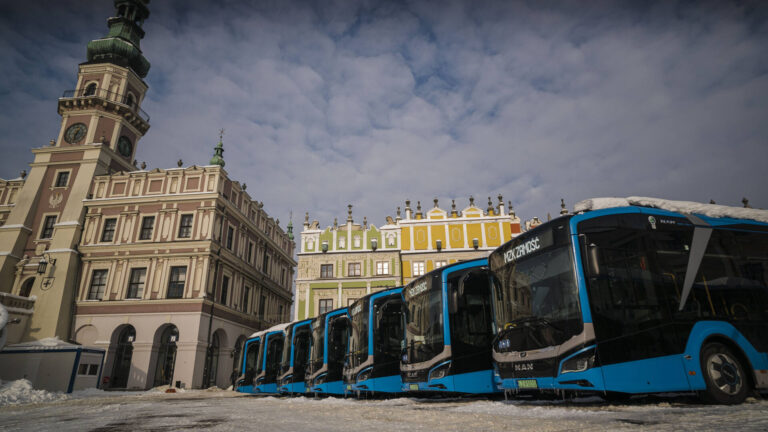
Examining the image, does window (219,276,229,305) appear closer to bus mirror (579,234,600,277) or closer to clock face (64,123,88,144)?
clock face (64,123,88,144)

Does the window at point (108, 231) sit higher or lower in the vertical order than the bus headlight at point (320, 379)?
higher

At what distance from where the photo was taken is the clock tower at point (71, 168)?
89.7 ft

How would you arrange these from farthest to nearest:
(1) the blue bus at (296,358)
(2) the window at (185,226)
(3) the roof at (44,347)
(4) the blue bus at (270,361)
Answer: (2) the window at (185,226), (4) the blue bus at (270,361), (3) the roof at (44,347), (1) the blue bus at (296,358)

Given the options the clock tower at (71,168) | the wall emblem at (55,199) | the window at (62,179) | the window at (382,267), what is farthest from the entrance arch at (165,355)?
the window at (382,267)

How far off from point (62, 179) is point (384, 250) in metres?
25.6

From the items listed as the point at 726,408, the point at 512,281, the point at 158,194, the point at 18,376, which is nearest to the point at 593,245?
the point at 512,281

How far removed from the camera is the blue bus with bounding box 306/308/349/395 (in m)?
15.0

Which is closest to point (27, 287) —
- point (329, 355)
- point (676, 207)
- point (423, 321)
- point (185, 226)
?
point (185, 226)

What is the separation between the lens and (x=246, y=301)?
34156 millimetres

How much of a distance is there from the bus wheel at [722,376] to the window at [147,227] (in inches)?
1247

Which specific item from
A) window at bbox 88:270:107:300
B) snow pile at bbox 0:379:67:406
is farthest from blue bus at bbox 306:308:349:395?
window at bbox 88:270:107:300

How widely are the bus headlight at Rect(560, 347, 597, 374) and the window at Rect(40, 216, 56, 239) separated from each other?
118 feet

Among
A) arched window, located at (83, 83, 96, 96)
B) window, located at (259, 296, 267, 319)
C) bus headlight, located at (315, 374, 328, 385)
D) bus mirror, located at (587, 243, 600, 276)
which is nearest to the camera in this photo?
bus mirror, located at (587, 243, 600, 276)

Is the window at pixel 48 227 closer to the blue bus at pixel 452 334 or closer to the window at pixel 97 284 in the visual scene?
the window at pixel 97 284
